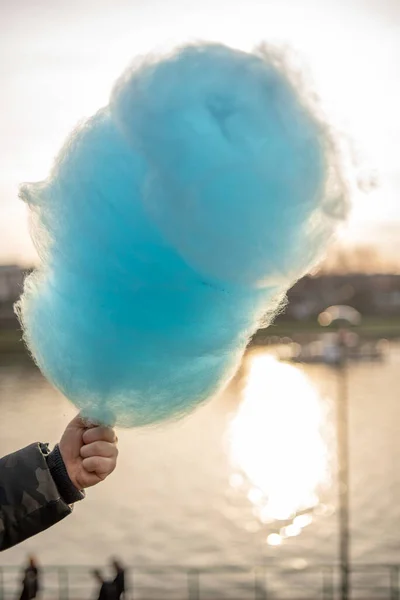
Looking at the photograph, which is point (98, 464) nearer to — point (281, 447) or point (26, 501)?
point (26, 501)

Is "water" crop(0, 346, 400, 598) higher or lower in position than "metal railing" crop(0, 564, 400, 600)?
higher

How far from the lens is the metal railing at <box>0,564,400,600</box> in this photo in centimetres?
1103

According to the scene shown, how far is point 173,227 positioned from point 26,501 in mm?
898

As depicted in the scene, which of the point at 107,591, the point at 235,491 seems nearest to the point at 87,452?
the point at 107,591

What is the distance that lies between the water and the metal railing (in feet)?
0.57

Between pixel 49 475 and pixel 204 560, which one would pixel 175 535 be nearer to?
pixel 204 560

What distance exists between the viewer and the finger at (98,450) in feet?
6.92

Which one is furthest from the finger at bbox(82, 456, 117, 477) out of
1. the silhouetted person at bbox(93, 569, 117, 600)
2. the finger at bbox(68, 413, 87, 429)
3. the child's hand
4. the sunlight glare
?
the sunlight glare

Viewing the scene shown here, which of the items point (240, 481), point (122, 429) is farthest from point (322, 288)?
point (122, 429)

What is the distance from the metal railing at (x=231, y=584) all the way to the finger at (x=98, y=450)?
9.21 meters

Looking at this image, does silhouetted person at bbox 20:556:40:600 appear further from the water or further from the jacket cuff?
the jacket cuff

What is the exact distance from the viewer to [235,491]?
17.6 m

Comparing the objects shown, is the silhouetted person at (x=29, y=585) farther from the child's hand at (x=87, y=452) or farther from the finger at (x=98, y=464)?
the finger at (x=98, y=464)

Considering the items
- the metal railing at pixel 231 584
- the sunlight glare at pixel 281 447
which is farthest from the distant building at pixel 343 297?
the metal railing at pixel 231 584
